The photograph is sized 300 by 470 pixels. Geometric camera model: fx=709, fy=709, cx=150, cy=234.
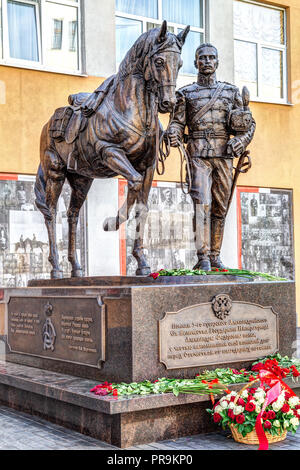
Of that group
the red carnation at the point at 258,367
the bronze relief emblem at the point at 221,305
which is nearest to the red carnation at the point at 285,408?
the red carnation at the point at 258,367

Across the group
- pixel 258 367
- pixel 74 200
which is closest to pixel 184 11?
pixel 74 200

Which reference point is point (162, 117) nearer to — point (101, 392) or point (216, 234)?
point (216, 234)

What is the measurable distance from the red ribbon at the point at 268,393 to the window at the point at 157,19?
9520 mm

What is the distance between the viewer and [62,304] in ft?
21.2

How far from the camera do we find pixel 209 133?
7184mm

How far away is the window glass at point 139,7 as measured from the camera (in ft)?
45.3

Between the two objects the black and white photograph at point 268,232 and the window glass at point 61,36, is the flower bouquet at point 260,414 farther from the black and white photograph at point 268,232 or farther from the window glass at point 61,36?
the black and white photograph at point 268,232

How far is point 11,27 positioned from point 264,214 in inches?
260

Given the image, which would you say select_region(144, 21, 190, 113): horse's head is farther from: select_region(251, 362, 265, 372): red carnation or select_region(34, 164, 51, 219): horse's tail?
select_region(34, 164, 51, 219): horse's tail

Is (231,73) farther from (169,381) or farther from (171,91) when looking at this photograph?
(169,381)

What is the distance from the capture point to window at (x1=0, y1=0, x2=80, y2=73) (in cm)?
1236

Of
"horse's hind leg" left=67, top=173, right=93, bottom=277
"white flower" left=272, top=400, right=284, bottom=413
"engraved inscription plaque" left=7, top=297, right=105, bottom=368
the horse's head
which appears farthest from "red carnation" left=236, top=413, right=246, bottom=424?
"horse's hind leg" left=67, top=173, right=93, bottom=277

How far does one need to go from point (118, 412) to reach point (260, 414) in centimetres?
100

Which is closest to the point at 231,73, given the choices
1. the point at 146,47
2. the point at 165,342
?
the point at 146,47
